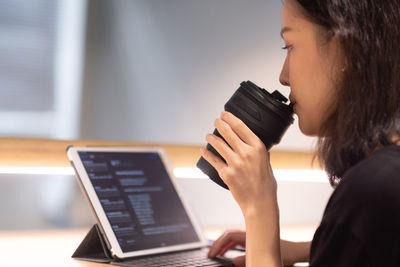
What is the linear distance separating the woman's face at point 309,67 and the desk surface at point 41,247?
502mm

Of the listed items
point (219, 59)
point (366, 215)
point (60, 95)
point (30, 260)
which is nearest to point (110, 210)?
point (30, 260)

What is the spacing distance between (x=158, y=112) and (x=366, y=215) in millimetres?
1027

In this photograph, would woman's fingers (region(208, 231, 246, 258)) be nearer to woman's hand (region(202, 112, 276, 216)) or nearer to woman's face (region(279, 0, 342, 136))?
woman's hand (region(202, 112, 276, 216))

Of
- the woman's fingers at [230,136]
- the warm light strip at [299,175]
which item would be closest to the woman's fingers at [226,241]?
the woman's fingers at [230,136]

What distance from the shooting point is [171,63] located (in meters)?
1.78

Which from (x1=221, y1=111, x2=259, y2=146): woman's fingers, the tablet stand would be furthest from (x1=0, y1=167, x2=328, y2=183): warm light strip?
(x1=221, y1=111, x2=259, y2=146): woman's fingers

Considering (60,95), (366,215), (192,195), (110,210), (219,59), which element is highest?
(219,59)

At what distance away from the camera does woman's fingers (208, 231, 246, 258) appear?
1.32 metres

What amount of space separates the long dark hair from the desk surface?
567 millimetres

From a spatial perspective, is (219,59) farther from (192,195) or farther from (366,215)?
(366,215)

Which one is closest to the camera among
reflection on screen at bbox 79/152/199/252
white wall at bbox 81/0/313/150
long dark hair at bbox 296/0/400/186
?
long dark hair at bbox 296/0/400/186

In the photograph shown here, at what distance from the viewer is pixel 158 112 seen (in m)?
1.75

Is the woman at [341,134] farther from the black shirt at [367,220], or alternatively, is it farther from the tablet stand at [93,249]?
the tablet stand at [93,249]

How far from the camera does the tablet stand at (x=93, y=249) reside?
1231mm
